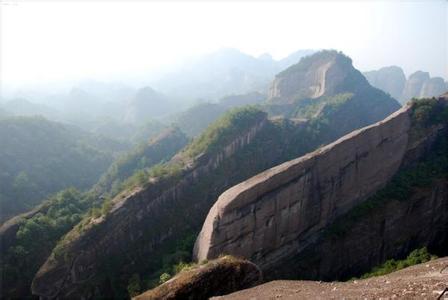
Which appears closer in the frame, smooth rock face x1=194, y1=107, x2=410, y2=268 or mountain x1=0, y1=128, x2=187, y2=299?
smooth rock face x1=194, y1=107, x2=410, y2=268

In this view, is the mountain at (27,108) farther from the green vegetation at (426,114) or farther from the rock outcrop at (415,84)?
the rock outcrop at (415,84)

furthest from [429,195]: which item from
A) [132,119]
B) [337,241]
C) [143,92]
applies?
[143,92]

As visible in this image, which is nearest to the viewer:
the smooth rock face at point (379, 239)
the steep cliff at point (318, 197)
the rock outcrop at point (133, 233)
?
the steep cliff at point (318, 197)

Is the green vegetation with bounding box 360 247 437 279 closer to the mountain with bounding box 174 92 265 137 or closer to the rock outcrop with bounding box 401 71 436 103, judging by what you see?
the mountain with bounding box 174 92 265 137

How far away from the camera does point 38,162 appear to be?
2478 inches

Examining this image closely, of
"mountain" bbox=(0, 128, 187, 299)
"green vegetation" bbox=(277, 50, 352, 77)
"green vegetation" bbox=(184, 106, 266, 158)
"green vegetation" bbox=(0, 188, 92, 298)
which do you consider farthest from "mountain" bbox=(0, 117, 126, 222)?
"green vegetation" bbox=(277, 50, 352, 77)

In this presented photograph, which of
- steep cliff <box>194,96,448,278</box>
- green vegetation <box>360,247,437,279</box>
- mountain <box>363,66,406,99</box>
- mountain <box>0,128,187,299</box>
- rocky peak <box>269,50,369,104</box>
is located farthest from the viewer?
mountain <box>363,66,406,99</box>

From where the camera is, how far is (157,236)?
33.2 m

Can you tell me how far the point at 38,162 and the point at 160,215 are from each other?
37140mm

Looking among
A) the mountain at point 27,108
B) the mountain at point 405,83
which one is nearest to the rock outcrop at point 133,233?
the mountain at point 27,108

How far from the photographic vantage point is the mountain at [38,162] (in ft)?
177

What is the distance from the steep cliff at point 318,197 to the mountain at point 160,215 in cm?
496

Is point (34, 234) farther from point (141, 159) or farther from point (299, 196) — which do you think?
point (141, 159)

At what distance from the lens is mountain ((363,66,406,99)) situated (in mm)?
158000
